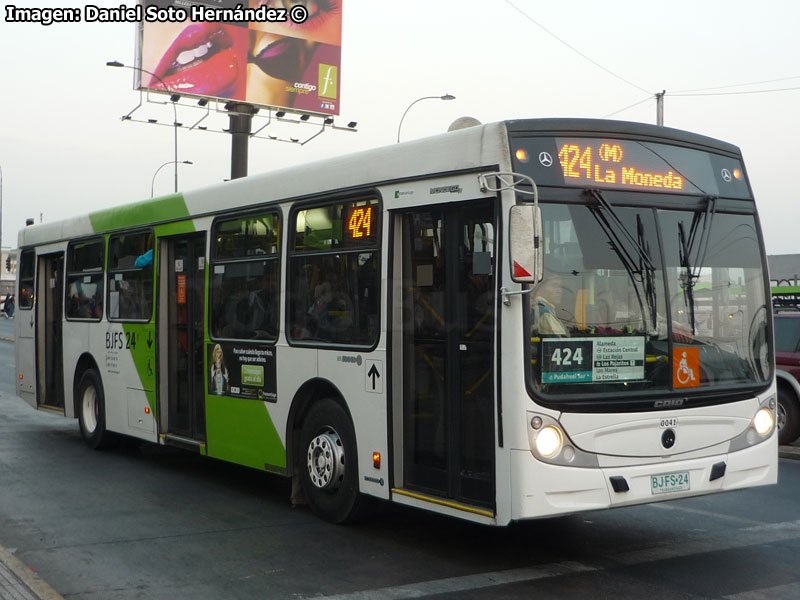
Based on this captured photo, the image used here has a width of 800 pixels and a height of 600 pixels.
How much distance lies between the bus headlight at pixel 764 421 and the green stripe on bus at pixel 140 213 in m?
6.10

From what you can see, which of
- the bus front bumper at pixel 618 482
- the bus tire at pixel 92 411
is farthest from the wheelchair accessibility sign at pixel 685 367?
the bus tire at pixel 92 411

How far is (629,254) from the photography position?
21.9 feet

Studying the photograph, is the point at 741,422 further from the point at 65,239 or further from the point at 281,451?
the point at 65,239

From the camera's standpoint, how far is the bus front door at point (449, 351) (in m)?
6.74

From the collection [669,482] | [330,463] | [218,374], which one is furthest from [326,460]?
[669,482]

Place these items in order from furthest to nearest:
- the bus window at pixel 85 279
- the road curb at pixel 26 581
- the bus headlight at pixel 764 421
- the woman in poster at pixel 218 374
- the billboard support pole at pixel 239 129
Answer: the billboard support pole at pixel 239 129 < the bus window at pixel 85 279 < the woman in poster at pixel 218 374 < the bus headlight at pixel 764 421 < the road curb at pixel 26 581

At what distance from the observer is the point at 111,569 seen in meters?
6.83

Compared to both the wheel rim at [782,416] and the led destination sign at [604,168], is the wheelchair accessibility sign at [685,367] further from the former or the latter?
the wheel rim at [782,416]

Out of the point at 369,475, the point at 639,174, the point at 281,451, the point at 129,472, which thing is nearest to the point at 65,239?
the point at 129,472

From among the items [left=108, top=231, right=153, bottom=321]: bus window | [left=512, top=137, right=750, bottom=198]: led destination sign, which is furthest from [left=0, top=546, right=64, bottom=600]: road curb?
[left=108, top=231, right=153, bottom=321]: bus window

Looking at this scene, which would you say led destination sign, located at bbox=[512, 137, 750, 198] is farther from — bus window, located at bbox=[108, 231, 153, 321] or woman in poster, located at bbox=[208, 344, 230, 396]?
bus window, located at bbox=[108, 231, 153, 321]

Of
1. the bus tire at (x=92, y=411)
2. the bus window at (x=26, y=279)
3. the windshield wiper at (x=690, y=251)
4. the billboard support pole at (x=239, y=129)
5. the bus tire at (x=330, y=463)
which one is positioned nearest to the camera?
the windshield wiper at (x=690, y=251)

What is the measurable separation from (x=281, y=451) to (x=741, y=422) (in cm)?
393

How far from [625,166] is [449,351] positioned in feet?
5.80
